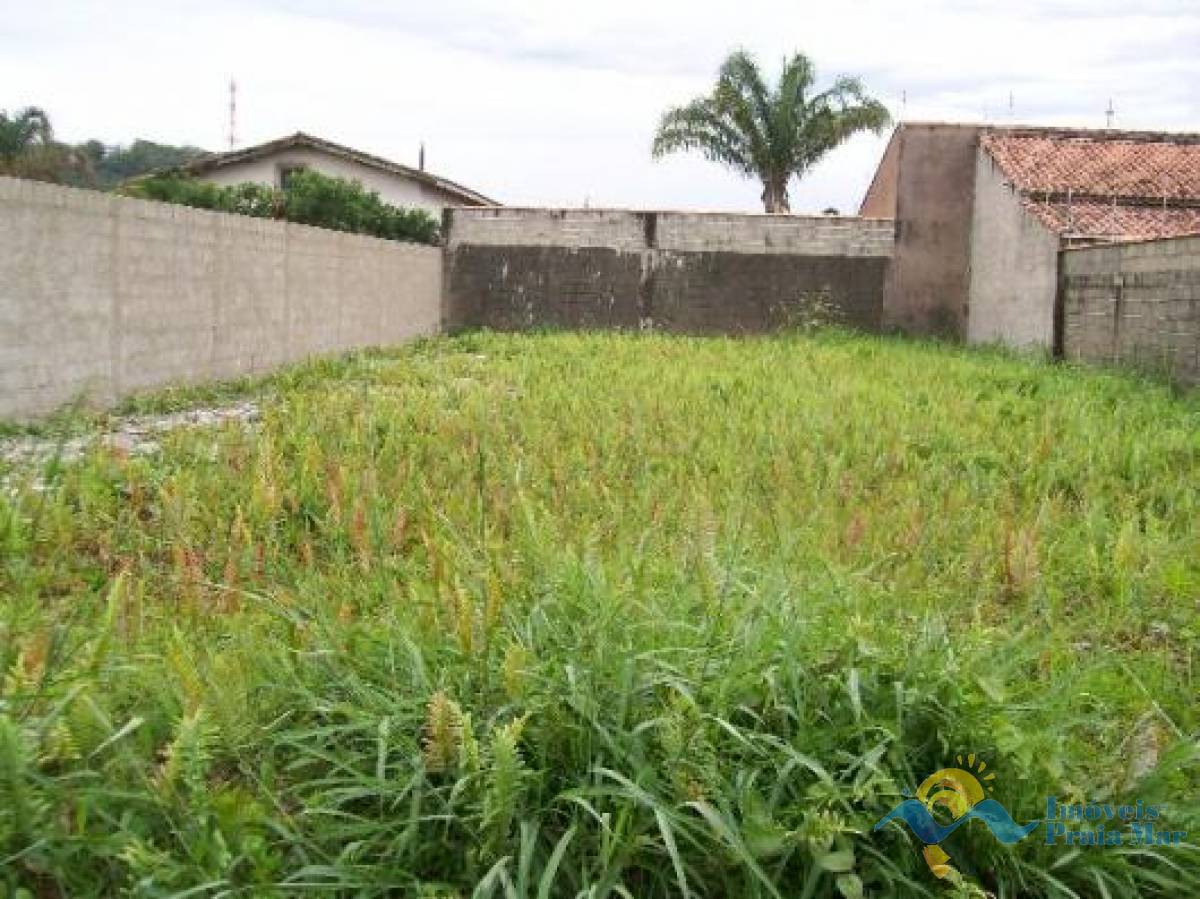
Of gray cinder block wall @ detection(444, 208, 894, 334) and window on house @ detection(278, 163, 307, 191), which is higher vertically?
window on house @ detection(278, 163, 307, 191)

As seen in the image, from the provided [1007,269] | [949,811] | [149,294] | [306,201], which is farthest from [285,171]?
[949,811]

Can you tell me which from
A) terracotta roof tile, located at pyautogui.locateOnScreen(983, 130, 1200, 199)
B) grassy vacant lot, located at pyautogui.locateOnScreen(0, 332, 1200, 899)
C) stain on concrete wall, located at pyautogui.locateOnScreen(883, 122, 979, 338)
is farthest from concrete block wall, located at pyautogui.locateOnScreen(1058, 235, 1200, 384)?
grassy vacant lot, located at pyautogui.locateOnScreen(0, 332, 1200, 899)

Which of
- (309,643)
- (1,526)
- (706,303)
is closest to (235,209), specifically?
(706,303)

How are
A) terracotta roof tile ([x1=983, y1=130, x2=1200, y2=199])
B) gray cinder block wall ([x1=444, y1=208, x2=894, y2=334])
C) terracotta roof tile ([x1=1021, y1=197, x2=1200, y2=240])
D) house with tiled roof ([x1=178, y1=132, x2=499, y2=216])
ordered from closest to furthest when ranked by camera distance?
terracotta roof tile ([x1=1021, y1=197, x2=1200, y2=240])
terracotta roof tile ([x1=983, y1=130, x2=1200, y2=199])
gray cinder block wall ([x1=444, y1=208, x2=894, y2=334])
house with tiled roof ([x1=178, y1=132, x2=499, y2=216])

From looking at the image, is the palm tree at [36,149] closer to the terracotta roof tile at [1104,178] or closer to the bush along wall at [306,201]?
the bush along wall at [306,201]

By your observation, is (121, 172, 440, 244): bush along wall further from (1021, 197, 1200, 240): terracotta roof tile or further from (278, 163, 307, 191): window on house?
(1021, 197, 1200, 240): terracotta roof tile

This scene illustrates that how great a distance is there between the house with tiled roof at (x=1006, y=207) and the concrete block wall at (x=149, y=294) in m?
7.81

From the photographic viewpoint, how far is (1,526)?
335 cm

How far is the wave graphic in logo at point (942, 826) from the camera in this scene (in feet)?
6.13

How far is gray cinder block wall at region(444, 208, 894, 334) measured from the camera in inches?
658

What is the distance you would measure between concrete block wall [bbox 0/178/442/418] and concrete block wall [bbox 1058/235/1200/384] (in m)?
7.85

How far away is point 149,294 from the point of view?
8.37 meters

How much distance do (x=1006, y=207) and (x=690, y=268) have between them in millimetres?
4538

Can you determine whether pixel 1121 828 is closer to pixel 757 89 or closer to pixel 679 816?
pixel 679 816
